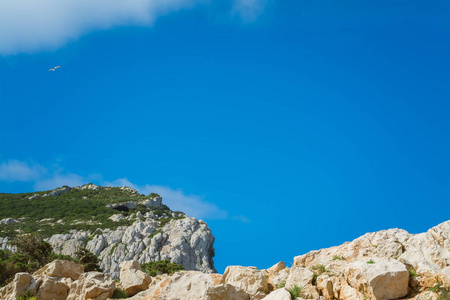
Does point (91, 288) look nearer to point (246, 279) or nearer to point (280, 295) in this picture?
point (246, 279)

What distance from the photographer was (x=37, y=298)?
21922 mm

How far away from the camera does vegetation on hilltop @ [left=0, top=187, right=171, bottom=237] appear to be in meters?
92.8

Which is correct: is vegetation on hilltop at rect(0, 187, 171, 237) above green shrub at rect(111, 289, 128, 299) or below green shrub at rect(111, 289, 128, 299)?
above

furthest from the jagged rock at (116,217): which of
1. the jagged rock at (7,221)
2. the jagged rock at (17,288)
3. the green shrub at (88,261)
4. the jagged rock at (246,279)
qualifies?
the jagged rock at (246,279)

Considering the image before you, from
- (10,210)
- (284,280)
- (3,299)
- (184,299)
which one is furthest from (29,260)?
Result: (10,210)

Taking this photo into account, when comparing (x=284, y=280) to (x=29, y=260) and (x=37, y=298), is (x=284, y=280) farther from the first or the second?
(x=29, y=260)

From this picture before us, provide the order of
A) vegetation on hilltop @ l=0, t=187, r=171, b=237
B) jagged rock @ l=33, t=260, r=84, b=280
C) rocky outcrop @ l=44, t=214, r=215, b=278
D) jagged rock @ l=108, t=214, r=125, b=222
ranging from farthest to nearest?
jagged rock @ l=108, t=214, r=125, b=222
vegetation on hilltop @ l=0, t=187, r=171, b=237
rocky outcrop @ l=44, t=214, r=215, b=278
jagged rock @ l=33, t=260, r=84, b=280

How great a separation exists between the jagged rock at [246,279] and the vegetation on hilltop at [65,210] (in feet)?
250

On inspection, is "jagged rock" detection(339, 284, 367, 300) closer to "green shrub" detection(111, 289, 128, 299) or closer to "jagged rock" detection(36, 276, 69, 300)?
"green shrub" detection(111, 289, 128, 299)

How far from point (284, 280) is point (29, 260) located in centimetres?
3636

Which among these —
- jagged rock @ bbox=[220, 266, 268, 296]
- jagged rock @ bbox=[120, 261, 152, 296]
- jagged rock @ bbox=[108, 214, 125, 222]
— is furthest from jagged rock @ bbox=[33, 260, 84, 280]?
jagged rock @ bbox=[108, 214, 125, 222]

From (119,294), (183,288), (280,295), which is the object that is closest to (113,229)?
(119,294)

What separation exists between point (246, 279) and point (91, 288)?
8741mm

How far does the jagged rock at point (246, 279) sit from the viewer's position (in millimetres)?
19219
